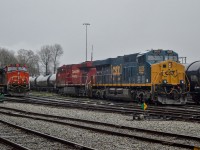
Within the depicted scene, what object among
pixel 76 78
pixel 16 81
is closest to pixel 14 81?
pixel 16 81

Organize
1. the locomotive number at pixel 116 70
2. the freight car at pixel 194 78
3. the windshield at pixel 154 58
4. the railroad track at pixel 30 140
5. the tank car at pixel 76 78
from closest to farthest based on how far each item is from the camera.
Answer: the railroad track at pixel 30 140 < the windshield at pixel 154 58 < the freight car at pixel 194 78 < the locomotive number at pixel 116 70 < the tank car at pixel 76 78

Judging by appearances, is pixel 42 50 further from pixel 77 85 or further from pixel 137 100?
pixel 137 100

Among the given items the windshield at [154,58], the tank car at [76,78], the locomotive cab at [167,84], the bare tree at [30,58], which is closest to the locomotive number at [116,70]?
the tank car at [76,78]

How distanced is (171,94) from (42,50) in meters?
102

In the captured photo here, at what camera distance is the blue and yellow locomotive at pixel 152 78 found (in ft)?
74.8

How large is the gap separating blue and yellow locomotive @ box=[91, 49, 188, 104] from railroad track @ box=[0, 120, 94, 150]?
12.8 metres

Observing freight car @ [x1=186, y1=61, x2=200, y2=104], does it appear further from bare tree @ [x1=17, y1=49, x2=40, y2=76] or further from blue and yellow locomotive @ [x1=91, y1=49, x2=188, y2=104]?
bare tree @ [x1=17, y1=49, x2=40, y2=76]

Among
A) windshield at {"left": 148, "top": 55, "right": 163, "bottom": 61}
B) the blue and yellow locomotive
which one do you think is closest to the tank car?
the blue and yellow locomotive

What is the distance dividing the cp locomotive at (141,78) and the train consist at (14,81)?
6938 mm

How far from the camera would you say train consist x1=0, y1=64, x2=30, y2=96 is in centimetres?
3484

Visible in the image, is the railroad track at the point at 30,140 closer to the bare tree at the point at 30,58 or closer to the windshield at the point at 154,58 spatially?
the windshield at the point at 154,58

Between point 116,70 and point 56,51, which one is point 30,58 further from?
point 116,70

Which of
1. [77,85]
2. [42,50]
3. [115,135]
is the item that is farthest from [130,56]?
[42,50]

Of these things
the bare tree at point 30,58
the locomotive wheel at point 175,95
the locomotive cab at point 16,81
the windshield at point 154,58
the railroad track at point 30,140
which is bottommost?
the railroad track at point 30,140
